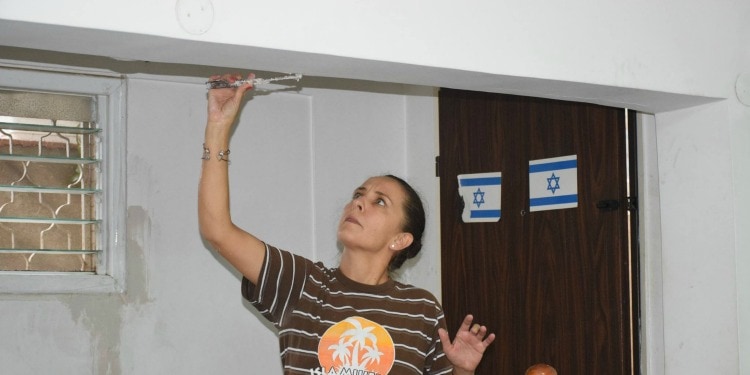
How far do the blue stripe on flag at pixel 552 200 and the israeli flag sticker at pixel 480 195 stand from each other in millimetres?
211

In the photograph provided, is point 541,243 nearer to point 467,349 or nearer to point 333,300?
point 467,349

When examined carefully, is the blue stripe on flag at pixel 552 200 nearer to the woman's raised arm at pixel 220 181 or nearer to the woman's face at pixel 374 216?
the woman's face at pixel 374 216

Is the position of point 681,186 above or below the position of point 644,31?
below

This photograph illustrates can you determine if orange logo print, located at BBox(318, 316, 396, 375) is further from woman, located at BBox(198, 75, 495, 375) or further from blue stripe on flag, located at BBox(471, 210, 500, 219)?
blue stripe on flag, located at BBox(471, 210, 500, 219)

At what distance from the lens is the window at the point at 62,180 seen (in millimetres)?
3734

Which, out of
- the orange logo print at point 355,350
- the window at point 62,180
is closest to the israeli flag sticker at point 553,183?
the orange logo print at point 355,350

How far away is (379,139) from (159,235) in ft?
3.68

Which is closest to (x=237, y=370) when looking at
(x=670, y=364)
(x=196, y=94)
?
(x=196, y=94)

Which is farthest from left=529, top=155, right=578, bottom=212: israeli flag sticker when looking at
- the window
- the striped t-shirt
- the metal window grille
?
the metal window grille

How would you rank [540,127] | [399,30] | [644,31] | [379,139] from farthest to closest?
[379,139] < [540,127] < [644,31] < [399,30]

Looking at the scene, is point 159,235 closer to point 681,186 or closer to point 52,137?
point 52,137

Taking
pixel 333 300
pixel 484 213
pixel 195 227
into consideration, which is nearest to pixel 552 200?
pixel 484 213

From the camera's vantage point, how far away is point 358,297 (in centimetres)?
269

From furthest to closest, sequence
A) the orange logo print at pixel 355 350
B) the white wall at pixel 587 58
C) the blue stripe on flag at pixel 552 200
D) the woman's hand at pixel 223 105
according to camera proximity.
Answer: the blue stripe on flag at pixel 552 200 < the orange logo print at pixel 355 350 < the woman's hand at pixel 223 105 < the white wall at pixel 587 58
